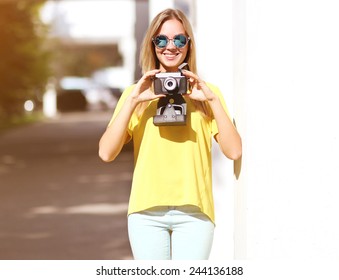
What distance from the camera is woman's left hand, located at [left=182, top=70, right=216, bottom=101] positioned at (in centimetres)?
336

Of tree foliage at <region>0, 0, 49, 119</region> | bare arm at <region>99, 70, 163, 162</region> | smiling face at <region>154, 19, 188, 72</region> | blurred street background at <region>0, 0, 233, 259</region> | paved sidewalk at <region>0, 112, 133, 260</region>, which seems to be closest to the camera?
bare arm at <region>99, 70, 163, 162</region>

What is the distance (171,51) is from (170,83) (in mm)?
144

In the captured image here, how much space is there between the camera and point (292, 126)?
3.53 meters

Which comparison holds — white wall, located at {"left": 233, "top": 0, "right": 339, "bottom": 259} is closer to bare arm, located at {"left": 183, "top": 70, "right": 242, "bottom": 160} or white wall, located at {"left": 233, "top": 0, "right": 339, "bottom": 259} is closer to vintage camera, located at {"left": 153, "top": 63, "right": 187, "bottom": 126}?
bare arm, located at {"left": 183, "top": 70, "right": 242, "bottom": 160}

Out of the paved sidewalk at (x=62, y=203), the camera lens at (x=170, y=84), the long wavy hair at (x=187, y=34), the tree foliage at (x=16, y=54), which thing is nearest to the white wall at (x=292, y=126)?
the long wavy hair at (x=187, y=34)

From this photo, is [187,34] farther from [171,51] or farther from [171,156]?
[171,156]

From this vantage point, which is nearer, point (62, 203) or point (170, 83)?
point (170, 83)

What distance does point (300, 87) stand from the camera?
3520 millimetres

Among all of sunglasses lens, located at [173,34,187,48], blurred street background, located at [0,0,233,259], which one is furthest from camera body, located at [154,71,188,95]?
blurred street background, located at [0,0,233,259]

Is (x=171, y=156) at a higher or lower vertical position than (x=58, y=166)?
higher

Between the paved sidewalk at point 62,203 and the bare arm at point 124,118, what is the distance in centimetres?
485

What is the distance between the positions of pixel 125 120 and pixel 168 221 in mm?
410

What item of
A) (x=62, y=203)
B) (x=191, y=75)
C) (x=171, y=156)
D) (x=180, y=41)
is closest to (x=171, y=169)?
(x=171, y=156)

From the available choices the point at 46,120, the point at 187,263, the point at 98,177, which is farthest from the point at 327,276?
the point at 46,120
